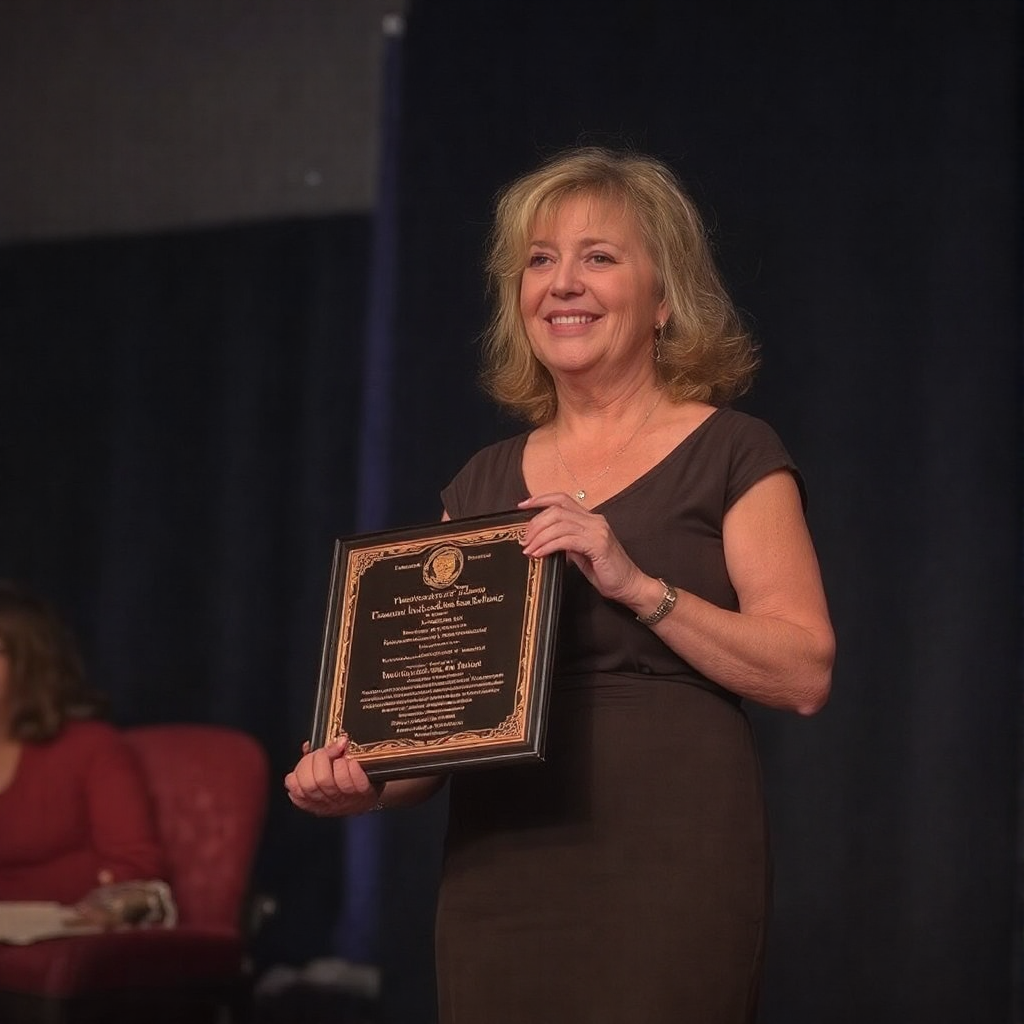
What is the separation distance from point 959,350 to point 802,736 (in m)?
0.97

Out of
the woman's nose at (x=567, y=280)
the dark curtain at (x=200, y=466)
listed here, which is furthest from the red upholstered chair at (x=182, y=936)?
the woman's nose at (x=567, y=280)

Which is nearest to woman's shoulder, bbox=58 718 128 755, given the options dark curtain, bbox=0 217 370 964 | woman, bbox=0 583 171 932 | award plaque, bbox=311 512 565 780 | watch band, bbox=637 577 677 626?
woman, bbox=0 583 171 932

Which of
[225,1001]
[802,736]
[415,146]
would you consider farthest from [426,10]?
[225,1001]

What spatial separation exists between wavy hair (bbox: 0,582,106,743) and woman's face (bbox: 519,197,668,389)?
235 cm

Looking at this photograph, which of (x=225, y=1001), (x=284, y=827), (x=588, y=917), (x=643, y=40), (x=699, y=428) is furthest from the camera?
(x=284, y=827)

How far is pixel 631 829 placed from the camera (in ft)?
5.49

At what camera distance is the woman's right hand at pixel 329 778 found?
1.69 m

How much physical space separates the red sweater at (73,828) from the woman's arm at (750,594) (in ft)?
7.48

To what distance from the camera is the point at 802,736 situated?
12.2 ft

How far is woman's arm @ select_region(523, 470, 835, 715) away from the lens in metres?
1.64

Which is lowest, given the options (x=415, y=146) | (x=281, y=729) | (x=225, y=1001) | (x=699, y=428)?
(x=225, y=1001)

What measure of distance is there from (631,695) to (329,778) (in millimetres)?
336

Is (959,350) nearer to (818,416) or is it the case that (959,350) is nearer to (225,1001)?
(818,416)

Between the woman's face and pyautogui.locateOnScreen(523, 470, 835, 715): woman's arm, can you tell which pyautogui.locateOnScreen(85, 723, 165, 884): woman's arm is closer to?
the woman's face
